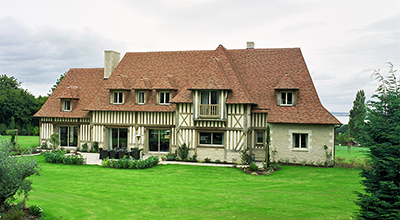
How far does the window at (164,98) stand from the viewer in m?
22.1

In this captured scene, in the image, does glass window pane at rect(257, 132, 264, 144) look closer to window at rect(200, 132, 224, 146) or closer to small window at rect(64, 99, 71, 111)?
window at rect(200, 132, 224, 146)

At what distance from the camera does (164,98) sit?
22047 millimetres

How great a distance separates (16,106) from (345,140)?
41.3 meters

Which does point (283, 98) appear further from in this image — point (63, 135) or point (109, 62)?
point (63, 135)

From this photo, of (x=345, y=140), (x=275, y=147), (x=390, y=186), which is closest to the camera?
(x=390, y=186)

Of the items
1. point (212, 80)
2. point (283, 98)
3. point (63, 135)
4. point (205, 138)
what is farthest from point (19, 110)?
point (283, 98)

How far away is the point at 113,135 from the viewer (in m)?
23.2

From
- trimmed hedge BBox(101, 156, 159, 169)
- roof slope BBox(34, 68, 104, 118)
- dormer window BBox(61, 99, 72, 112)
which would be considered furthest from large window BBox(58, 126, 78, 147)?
trimmed hedge BBox(101, 156, 159, 169)

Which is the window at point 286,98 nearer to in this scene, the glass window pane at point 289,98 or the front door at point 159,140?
the glass window pane at point 289,98

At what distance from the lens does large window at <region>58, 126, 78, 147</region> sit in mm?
24516

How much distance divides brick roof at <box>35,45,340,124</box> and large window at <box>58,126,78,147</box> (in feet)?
4.12

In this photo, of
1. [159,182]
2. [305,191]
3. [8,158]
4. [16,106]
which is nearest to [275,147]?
[305,191]

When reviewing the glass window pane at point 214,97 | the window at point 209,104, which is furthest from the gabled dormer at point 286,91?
the window at point 209,104

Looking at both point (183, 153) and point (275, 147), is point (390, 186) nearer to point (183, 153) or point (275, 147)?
point (275, 147)
